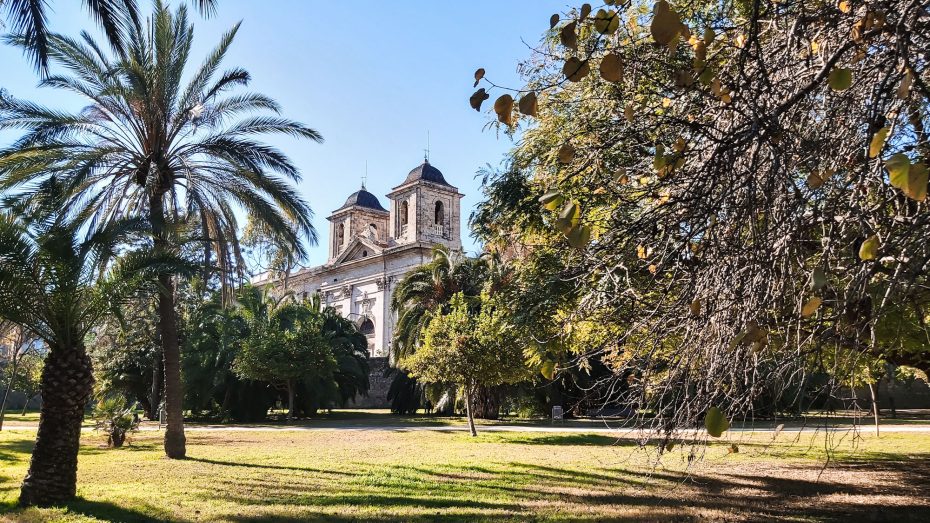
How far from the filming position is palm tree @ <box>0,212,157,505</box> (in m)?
8.90

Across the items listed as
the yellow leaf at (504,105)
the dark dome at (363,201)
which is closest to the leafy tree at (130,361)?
the dark dome at (363,201)

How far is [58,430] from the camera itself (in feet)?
29.7

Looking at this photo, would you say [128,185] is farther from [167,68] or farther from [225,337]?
[225,337]

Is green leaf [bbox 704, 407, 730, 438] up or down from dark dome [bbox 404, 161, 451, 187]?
down

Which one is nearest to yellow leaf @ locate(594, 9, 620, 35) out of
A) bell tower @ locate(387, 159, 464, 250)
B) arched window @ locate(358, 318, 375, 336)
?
bell tower @ locate(387, 159, 464, 250)

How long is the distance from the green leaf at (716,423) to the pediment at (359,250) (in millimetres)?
48122

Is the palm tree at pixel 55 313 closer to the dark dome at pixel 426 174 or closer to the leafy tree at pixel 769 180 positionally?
the leafy tree at pixel 769 180

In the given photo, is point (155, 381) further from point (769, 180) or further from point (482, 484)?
point (769, 180)

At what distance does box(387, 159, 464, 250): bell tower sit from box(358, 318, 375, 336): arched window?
642cm

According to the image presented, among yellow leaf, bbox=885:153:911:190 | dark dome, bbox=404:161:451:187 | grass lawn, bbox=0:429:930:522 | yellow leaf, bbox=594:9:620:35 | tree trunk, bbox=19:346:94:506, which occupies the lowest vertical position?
grass lawn, bbox=0:429:930:522

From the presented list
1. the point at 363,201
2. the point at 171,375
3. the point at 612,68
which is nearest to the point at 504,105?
the point at 612,68

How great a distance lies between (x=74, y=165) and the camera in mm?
13180

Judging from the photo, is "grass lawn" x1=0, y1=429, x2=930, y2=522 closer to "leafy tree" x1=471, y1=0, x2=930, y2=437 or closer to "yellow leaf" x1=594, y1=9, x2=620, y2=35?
"leafy tree" x1=471, y1=0, x2=930, y2=437

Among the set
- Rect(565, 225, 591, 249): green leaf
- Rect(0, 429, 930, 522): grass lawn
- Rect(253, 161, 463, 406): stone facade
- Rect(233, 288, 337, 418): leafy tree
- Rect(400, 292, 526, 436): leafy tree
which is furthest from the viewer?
Rect(253, 161, 463, 406): stone facade
